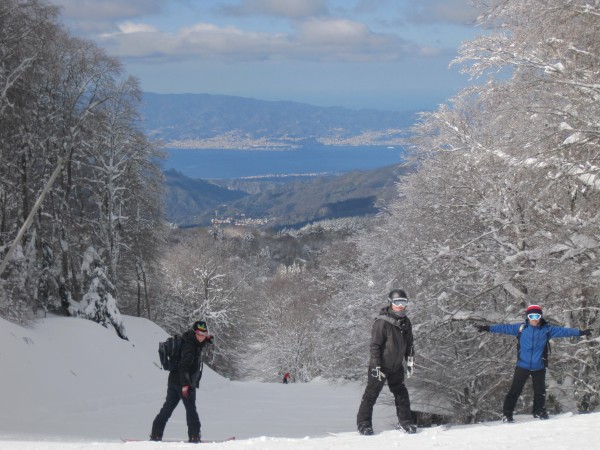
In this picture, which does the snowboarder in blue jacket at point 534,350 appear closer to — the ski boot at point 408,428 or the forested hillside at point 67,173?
the ski boot at point 408,428

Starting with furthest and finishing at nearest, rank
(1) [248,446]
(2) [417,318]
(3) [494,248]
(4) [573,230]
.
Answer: (2) [417,318] → (3) [494,248] → (4) [573,230] → (1) [248,446]

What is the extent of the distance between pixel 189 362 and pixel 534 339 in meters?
4.86

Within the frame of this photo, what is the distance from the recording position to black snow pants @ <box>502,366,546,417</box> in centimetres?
977

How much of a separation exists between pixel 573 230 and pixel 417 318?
22.5ft

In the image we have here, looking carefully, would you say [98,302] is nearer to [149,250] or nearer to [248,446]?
[149,250]

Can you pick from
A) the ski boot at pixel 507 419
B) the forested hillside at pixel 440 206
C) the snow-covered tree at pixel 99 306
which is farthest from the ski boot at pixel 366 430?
the snow-covered tree at pixel 99 306

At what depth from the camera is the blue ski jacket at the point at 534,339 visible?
9688 mm

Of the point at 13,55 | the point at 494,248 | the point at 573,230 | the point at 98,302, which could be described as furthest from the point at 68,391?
the point at 573,230

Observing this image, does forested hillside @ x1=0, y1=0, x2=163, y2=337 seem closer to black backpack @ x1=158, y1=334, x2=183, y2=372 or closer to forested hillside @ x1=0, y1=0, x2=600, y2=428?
forested hillside @ x1=0, y1=0, x2=600, y2=428

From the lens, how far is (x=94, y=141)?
27906mm

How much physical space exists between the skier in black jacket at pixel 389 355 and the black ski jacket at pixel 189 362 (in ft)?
8.54

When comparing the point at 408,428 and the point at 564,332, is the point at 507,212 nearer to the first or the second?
the point at 564,332

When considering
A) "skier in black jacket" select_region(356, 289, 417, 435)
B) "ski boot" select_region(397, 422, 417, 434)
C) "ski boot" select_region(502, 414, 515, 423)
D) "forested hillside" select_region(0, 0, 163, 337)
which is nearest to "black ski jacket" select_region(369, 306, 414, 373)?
"skier in black jacket" select_region(356, 289, 417, 435)

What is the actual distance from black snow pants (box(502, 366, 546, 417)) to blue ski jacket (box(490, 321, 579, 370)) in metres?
0.11
